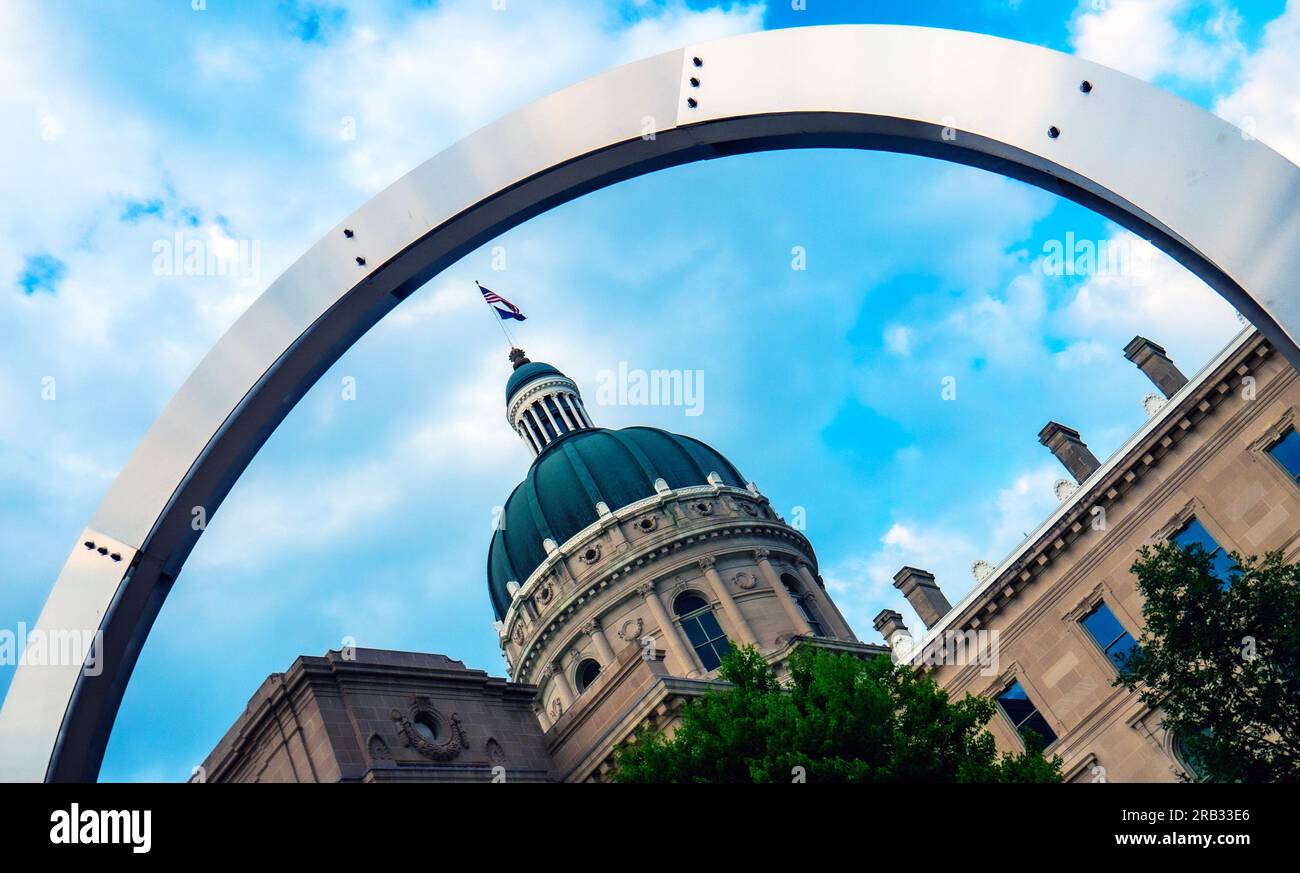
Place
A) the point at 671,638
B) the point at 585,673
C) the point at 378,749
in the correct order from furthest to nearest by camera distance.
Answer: the point at 585,673 → the point at 671,638 → the point at 378,749

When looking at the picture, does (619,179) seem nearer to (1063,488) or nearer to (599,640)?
(1063,488)

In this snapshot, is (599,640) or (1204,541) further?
(599,640)

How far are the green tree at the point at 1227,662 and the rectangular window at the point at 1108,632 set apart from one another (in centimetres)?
1357

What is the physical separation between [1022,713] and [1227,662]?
16.9 meters

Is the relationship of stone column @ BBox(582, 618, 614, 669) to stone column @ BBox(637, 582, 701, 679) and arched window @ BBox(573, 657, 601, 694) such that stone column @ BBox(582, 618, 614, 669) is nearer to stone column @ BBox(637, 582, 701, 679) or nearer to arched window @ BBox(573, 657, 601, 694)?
arched window @ BBox(573, 657, 601, 694)

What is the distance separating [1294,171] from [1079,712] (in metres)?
32.8

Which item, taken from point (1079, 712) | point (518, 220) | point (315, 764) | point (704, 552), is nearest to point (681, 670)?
point (704, 552)

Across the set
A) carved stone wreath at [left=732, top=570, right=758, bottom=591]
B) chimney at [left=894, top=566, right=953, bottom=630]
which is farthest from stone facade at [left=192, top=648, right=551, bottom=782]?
carved stone wreath at [left=732, top=570, right=758, bottom=591]

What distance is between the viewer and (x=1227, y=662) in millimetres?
20984

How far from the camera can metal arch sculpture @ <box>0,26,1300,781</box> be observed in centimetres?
601

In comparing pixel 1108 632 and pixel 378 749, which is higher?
pixel 378 749

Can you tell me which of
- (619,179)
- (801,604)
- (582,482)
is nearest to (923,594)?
(801,604)

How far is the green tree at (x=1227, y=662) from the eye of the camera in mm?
20266
